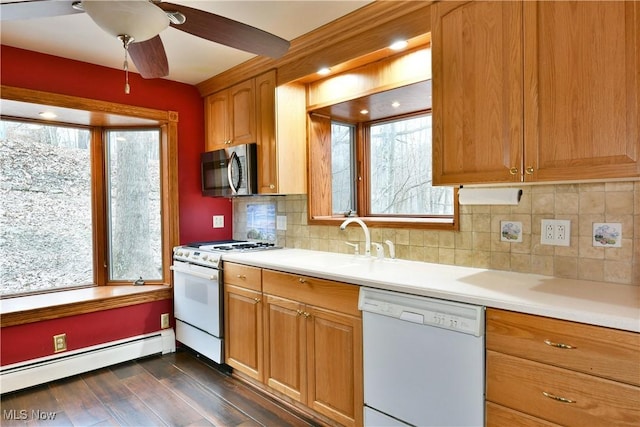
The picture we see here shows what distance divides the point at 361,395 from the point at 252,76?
2.41 m

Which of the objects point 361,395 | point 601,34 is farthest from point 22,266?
point 601,34

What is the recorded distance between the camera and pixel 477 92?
171 cm

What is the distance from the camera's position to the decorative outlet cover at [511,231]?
1937mm

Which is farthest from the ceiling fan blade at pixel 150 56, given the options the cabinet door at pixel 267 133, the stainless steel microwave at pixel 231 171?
the stainless steel microwave at pixel 231 171

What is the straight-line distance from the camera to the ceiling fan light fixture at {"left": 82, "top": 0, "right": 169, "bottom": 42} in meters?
1.27

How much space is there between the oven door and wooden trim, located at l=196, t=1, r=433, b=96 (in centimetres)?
154

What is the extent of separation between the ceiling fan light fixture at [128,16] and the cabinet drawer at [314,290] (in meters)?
1.40

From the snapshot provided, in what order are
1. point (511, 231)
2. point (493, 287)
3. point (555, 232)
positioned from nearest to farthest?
point (493, 287) → point (555, 232) → point (511, 231)

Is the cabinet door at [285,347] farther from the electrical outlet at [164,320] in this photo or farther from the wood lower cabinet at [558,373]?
the electrical outlet at [164,320]

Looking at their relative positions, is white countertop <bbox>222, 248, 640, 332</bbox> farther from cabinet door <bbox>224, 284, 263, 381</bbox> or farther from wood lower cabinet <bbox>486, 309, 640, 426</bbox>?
cabinet door <bbox>224, 284, 263, 381</bbox>

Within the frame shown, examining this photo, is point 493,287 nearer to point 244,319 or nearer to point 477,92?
point 477,92

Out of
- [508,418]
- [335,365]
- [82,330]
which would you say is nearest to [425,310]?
[508,418]

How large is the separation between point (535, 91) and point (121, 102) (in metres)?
2.94

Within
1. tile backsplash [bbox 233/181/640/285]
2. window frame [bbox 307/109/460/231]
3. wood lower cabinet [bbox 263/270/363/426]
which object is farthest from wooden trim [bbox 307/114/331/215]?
wood lower cabinet [bbox 263/270/363/426]
